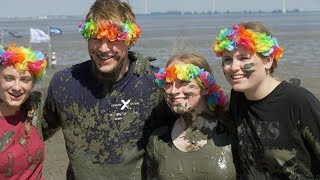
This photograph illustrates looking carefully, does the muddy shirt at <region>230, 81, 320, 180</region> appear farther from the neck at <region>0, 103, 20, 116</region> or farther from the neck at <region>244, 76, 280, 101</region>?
the neck at <region>0, 103, 20, 116</region>

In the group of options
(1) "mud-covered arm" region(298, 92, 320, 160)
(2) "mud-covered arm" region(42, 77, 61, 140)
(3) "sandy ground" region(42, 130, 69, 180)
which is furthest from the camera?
(3) "sandy ground" region(42, 130, 69, 180)

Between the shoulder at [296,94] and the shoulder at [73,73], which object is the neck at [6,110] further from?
the shoulder at [296,94]

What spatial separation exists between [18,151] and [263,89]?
1.95 metres

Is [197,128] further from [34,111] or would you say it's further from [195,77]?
[34,111]

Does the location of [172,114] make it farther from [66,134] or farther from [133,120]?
[66,134]

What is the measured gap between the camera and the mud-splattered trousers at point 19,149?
4.85m

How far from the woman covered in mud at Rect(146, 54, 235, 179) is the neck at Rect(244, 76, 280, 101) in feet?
1.37

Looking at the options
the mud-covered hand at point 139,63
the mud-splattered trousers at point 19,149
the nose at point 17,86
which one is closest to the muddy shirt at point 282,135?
the mud-covered hand at point 139,63

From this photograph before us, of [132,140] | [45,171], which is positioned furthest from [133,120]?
[45,171]

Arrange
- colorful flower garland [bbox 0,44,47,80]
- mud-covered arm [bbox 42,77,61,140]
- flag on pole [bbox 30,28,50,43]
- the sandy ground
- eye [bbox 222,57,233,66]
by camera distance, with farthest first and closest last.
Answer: flag on pole [bbox 30,28,50,43]
the sandy ground
mud-covered arm [bbox 42,77,61,140]
colorful flower garland [bbox 0,44,47,80]
eye [bbox 222,57,233,66]

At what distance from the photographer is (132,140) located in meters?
5.21

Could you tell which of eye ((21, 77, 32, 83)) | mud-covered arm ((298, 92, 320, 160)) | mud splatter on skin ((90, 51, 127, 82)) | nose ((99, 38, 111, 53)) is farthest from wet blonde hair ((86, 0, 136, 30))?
mud-covered arm ((298, 92, 320, 160))

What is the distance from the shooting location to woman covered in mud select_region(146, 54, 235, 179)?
469 cm

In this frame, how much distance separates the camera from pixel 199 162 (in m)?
4.68
